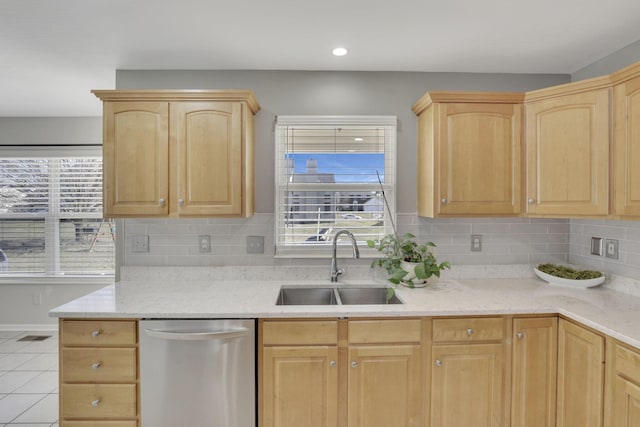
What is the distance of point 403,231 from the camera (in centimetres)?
255

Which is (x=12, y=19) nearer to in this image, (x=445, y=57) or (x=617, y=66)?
(x=445, y=57)

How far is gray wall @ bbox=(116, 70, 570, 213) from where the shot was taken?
2.50m

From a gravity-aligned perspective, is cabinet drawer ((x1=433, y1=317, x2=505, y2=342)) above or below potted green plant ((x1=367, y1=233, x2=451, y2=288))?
below

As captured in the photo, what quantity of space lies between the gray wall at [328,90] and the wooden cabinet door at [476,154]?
370mm

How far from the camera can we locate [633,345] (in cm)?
141

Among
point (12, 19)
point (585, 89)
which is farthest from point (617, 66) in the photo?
point (12, 19)

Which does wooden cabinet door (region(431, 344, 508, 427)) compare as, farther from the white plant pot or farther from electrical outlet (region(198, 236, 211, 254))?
electrical outlet (region(198, 236, 211, 254))

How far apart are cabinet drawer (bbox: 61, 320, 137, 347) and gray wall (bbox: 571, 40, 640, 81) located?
10.7 feet

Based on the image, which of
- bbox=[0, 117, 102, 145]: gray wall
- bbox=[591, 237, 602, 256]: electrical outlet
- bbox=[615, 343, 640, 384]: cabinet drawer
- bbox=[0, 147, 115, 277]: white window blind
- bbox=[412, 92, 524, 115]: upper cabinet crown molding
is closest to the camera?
bbox=[615, 343, 640, 384]: cabinet drawer

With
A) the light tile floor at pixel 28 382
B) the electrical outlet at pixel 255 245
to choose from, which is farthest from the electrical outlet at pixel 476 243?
the light tile floor at pixel 28 382

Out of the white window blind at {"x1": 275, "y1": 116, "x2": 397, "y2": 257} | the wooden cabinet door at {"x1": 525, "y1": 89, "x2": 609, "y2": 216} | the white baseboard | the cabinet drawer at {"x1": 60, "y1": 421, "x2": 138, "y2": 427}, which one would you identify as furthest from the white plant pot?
the white baseboard

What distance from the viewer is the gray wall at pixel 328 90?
2.50 meters

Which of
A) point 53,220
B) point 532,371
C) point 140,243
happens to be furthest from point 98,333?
point 53,220

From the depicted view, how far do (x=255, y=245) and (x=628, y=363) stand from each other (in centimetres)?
211
